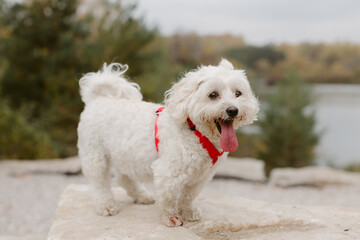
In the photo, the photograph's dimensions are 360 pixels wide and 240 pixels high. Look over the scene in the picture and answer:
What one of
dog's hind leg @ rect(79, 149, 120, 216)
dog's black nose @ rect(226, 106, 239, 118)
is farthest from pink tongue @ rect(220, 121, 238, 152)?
dog's hind leg @ rect(79, 149, 120, 216)

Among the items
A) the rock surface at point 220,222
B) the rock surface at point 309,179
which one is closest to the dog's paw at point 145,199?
the rock surface at point 220,222

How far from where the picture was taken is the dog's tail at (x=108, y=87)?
15.1 ft

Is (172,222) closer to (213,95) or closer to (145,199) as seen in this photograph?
(145,199)

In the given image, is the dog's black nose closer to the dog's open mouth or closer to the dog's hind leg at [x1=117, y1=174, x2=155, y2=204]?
the dog's open mouth

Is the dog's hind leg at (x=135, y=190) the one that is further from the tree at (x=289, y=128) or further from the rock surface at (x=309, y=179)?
the tree at (x=289, y=128)

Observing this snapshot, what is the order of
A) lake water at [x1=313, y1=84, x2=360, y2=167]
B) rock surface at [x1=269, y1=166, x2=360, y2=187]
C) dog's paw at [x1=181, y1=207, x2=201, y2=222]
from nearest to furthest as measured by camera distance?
1. dog's paw at [x1=181, y1=207, x2=201, y2=222]
2. rock surface at [x1=269, y1=166, x2=360, y2=187]
3. lake water at [x1=313, y1=84, x2=360, y2=167]

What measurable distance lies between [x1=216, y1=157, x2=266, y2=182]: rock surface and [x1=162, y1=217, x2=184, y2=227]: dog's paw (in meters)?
5.54

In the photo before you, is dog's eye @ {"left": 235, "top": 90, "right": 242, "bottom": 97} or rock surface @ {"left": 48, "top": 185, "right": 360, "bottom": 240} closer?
dog's eye @ {"left": 235, "top": 90, "right": 242, "bottom": 97}

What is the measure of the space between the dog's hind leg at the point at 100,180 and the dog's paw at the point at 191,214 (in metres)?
0.79

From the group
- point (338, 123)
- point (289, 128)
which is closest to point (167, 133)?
point (289, 128)

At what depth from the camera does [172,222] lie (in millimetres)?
3861

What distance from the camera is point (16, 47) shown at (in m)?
16.1

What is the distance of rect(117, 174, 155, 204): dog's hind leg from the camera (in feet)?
A: 15.5

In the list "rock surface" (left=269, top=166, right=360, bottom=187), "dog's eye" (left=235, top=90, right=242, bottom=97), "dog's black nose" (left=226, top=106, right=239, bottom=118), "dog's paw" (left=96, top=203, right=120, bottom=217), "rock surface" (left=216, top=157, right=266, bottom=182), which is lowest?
"rock surface" (left=216, top=157, right=266, bottom=182)
